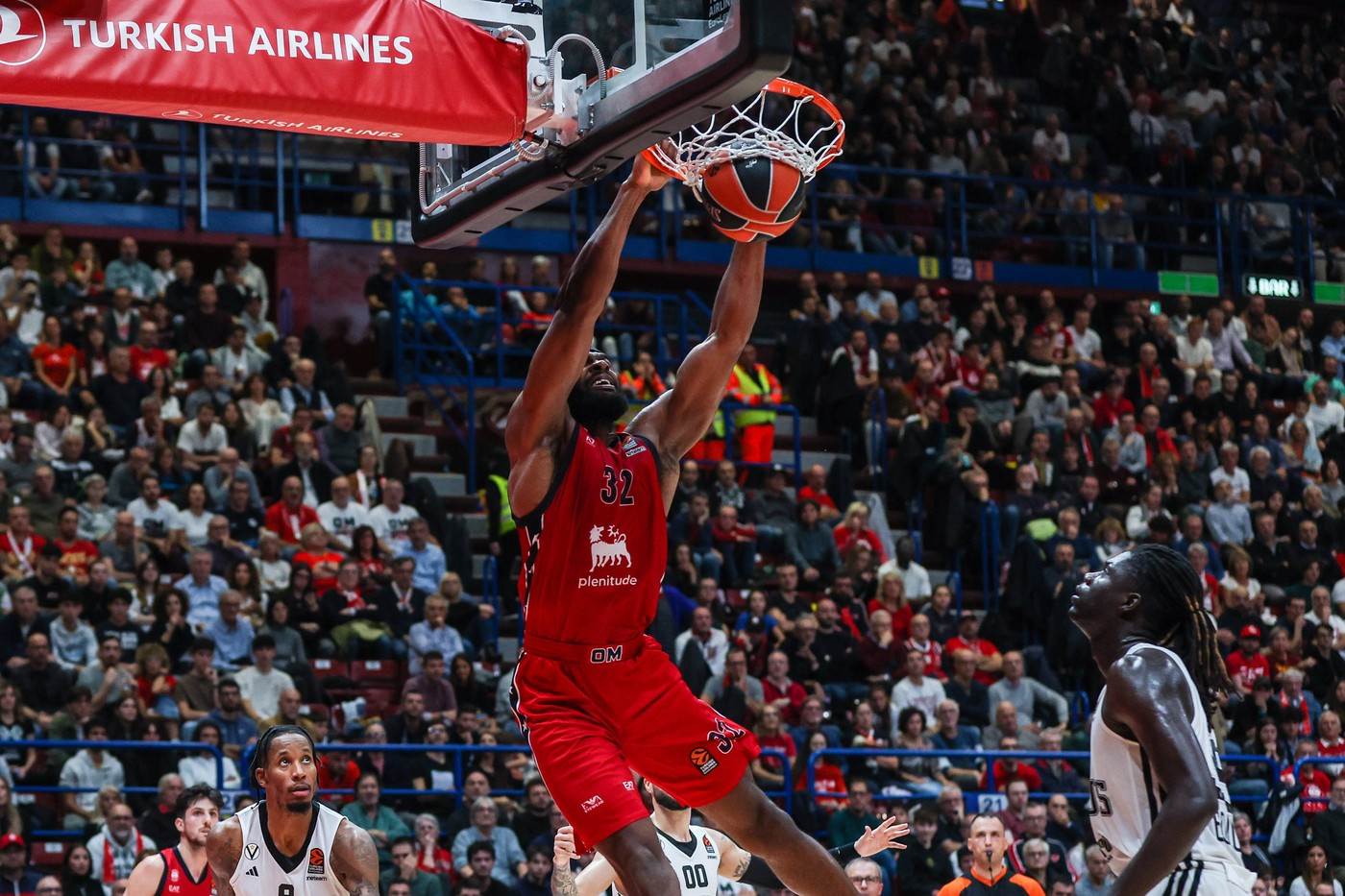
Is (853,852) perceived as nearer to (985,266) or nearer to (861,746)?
(861,746)

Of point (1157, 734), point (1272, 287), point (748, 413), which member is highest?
point (1157, 734)

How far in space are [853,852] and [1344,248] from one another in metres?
20.6

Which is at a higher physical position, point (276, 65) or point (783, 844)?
point (276, 65)

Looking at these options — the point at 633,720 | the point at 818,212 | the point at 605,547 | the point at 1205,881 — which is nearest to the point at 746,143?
the point at 605,547

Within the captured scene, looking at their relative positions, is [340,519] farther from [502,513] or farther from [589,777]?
[589,777]

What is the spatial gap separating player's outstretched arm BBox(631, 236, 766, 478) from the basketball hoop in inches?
13.8

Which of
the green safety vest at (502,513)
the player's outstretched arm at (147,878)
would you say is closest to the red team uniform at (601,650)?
the player's outstretched arm at (147,878)

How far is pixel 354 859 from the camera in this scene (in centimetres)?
775

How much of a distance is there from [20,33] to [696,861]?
503cm

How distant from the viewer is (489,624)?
50.5ft

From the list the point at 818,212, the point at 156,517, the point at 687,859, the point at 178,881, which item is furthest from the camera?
the point at 818,212

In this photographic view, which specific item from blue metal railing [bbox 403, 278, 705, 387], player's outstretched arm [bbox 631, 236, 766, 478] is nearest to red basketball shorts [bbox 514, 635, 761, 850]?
player's outstretched arm [bbox 631, 236, 766, 478]

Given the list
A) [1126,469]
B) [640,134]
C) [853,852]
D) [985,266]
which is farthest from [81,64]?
[985,266]

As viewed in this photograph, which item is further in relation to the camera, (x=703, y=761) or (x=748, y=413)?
(x=748, y=413)
